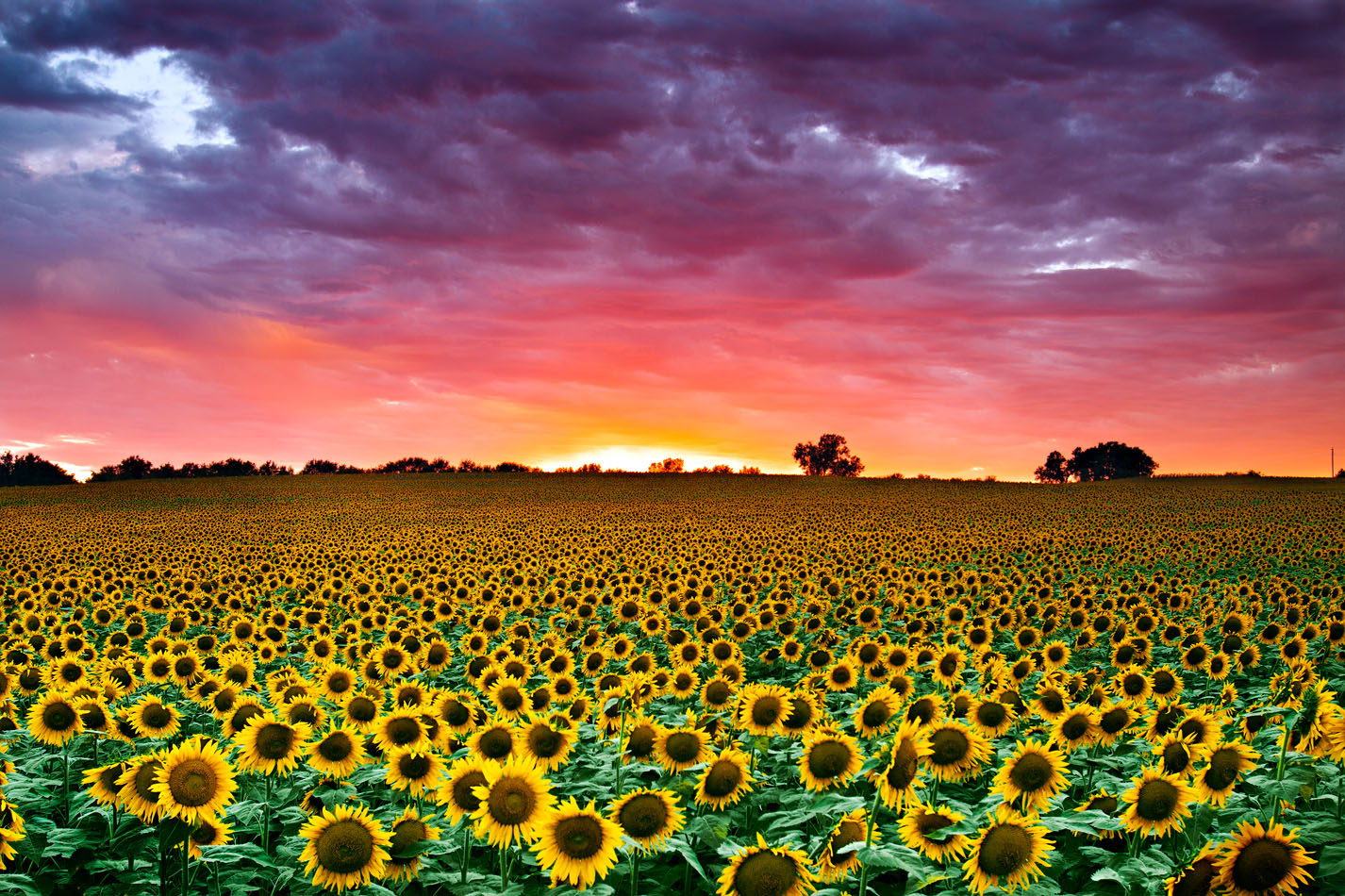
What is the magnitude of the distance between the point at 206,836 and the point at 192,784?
71cm

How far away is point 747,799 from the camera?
5.91 meters

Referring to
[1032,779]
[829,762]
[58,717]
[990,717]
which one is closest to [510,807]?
[829,762]

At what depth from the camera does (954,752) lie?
522 centimetres

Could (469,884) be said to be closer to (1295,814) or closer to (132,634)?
(1295,814)

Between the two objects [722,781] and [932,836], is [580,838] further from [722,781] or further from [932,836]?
[932,836]

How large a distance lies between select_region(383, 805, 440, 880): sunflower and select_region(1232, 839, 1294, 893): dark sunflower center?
424cm

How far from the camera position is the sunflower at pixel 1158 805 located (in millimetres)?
4840

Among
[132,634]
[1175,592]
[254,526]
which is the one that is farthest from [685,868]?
[254,526]

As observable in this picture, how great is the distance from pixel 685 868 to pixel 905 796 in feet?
4.61

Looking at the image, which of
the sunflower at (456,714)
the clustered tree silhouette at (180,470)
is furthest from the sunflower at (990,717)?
the clustered tree silhouette at (180,470)

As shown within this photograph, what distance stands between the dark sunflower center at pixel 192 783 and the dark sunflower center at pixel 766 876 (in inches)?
121

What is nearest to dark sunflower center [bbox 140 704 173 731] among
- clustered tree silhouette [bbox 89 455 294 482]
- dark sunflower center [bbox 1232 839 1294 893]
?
dark sunflower center [bbox 1232 839 1294 893]

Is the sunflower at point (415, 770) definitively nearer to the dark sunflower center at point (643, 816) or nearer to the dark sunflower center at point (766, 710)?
the dark sunflower center at point (643, 816)

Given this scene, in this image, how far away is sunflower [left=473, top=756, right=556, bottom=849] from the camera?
4.49 meters
